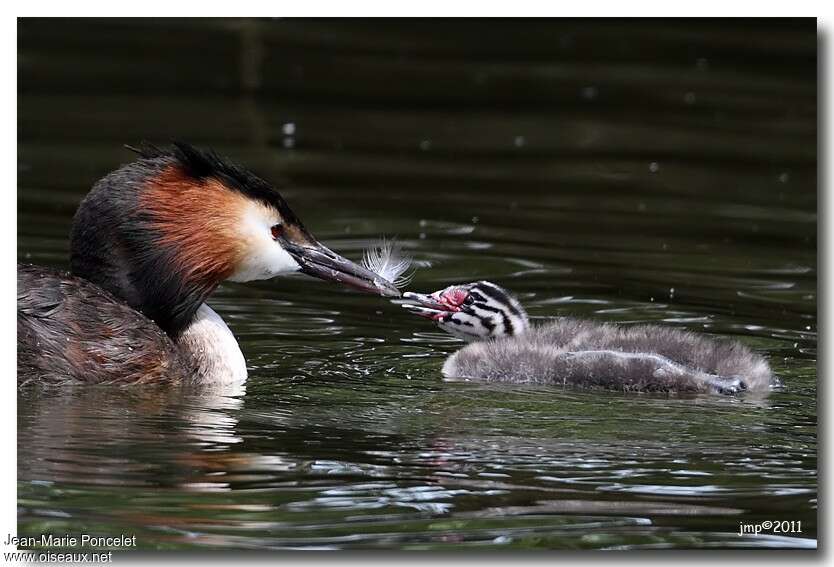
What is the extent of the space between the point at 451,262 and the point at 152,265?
11.2 feet

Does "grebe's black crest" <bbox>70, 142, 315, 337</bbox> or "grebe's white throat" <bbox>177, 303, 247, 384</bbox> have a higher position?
"grebe's black crest" <bbox>70, 142, 315, 337</bbox>

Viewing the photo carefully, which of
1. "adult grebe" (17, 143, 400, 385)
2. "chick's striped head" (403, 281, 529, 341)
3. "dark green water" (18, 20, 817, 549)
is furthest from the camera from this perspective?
"chick's striped head" (403, 281, 529, 341)

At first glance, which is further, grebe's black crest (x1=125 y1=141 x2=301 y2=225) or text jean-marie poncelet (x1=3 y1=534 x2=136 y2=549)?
grebe's black crest (x1=125 y1=141 x2=301 y2=225)

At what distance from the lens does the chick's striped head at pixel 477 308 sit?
30.6 feet

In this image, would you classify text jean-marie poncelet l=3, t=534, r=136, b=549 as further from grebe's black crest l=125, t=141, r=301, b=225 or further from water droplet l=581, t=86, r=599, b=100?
water droplet l=581, t=86, r=599, b=100

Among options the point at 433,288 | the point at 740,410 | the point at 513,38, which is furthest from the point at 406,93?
the point at 740,410

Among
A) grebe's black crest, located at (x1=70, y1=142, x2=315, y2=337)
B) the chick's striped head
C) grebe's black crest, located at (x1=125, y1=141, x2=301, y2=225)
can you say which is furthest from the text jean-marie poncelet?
the chick's striped head

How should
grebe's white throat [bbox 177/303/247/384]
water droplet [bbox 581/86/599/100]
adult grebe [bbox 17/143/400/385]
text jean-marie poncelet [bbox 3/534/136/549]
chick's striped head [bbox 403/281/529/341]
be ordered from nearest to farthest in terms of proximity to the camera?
text jean-marie poncelet [bbox 3/534/136/549] < adult grebe [bbox 17/143/400/385] < grebe's white throat [bbox 177/303/247/384] < chick's striped head [bbox 403/281/529/341] < water droplet [bbox 581/86/599/100]

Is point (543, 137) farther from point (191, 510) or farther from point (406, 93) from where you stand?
point (191, 510)

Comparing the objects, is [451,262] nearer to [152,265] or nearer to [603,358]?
[603,358]

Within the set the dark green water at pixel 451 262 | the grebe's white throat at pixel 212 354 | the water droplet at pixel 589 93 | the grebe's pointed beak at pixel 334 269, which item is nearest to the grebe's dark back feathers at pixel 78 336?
the dark green water at pixel 451 262

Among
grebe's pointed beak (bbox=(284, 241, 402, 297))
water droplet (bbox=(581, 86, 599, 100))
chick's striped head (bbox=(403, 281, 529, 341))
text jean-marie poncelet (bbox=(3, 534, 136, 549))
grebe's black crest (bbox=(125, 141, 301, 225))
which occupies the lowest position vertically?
text jean-marie poncelet (bbox=(3, 534, 136, 549))

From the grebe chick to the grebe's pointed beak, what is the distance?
331 mm

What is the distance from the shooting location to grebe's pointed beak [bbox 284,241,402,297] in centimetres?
886
